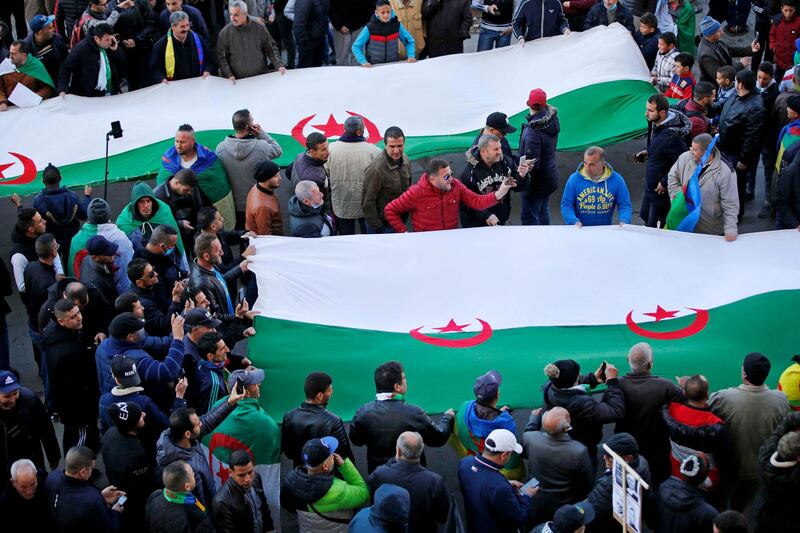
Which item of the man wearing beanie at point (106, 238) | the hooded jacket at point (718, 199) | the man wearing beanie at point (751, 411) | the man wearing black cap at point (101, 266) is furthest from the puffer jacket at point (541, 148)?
the man wearing black cap at point (101, 266)

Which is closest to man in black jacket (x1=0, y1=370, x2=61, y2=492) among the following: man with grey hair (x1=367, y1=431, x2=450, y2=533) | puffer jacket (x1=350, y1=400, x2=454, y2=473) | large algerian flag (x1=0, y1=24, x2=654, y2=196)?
puffer jacket (x1=350, y1=400, x2=454, y2=473)

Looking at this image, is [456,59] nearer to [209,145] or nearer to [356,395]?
[209,145]

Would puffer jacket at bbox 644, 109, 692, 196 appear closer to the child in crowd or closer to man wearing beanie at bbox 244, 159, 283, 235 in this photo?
the child in crowd

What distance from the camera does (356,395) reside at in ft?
26.1

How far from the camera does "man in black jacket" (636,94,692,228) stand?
409 inches

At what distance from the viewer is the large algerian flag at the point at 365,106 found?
1141 centimetres

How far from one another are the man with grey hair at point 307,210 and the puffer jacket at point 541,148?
85.7 inches

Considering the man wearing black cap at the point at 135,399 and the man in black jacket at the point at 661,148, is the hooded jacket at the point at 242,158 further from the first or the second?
the man in black jacket at the point at 661,148

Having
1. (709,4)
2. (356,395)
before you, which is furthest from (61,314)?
(709,4)

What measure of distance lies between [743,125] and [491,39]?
388 centimetres

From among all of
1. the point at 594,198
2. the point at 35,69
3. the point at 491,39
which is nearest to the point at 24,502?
the point at 594,198

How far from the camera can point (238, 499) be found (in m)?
6.77

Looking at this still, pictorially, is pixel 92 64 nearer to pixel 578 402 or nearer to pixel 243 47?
pixel 243 47

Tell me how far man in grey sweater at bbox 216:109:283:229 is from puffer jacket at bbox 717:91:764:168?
4.37 metres
